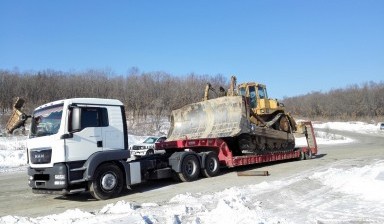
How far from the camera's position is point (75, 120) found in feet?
33.3

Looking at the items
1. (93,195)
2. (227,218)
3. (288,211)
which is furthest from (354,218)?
(93,195)

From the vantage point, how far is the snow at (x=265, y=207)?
25.2 ft

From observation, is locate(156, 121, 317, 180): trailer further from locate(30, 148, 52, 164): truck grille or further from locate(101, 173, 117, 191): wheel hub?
locate(30, 148, 52, 164): truck grille

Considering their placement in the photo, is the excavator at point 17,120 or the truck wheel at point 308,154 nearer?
the excavator at point 17,120

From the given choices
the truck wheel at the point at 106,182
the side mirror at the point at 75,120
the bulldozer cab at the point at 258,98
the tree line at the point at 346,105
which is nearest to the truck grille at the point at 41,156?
the side mirror at the point at 75,120

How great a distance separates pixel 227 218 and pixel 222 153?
7.87 metres

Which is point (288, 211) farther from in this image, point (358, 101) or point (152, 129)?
point (358, 101)

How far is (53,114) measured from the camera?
33.7 ft

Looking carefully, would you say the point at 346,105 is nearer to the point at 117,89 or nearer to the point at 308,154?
the point at 117,89

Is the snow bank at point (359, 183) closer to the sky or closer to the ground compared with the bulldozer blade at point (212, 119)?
closer to the ground

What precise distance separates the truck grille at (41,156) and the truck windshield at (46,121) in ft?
1.34

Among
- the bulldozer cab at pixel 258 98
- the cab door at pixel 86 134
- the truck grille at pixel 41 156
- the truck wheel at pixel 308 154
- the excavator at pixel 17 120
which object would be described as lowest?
the truck wheel at pixel 308 154

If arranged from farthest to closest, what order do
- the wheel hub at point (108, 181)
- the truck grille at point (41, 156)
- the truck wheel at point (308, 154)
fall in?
1. the truck wheel at point (308, 154)
2. the wheel hub at point (108, 181)
3. the truck grille at point (41, 156)

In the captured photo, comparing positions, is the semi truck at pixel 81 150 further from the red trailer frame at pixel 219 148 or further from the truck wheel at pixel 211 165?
the truck wheel at pixel 211 165
